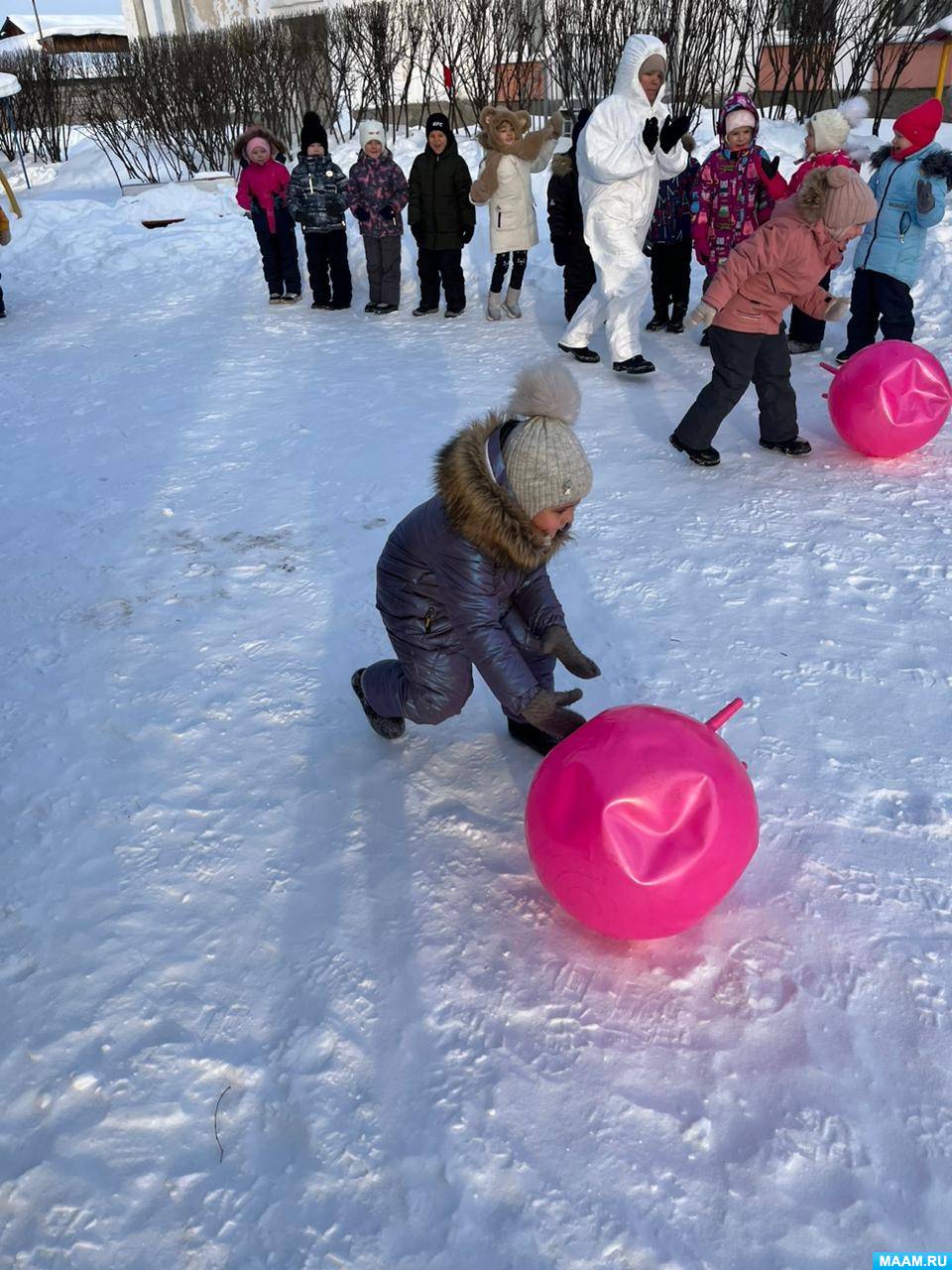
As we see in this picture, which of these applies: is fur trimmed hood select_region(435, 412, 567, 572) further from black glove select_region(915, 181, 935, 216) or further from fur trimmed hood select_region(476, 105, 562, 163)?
fur trimmed hood select_region(476, 105, 562, 163)

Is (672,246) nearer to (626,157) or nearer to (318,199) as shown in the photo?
(626,157)

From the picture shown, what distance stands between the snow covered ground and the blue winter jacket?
1437 mm

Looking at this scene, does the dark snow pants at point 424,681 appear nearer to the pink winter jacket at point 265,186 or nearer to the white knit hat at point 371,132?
the white knit hat at point 371,132

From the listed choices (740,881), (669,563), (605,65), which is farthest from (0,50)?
(740,881)

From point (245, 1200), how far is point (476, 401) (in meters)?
4.85

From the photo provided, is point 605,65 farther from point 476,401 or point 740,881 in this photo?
point 740,881

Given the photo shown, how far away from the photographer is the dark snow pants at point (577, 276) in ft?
23.4

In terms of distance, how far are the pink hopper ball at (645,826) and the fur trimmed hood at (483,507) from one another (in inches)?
19.2

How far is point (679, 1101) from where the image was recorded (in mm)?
1865

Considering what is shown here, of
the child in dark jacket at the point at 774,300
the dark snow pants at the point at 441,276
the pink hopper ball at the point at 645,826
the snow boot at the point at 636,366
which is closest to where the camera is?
the pink hopper ball at the point at 645,826

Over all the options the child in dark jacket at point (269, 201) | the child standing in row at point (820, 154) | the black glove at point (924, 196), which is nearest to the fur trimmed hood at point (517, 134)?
the child in dark jacket at point (269, 201)

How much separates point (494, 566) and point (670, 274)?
5.45 metres

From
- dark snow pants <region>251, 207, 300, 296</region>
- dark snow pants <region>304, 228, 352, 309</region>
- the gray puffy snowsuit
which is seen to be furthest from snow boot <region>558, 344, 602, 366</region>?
the gray puffy snowsuit

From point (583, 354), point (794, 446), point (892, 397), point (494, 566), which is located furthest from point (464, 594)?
point (583, 354)
